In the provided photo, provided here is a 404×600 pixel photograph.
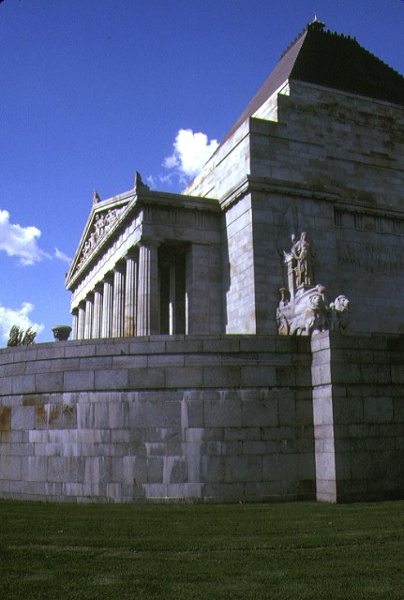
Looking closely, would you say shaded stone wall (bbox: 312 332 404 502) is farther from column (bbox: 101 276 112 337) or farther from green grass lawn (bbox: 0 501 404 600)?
column (bbox: 101 276 112 337)

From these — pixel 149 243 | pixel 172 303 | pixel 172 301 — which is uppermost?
pixel 149 243

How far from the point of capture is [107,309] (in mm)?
38906

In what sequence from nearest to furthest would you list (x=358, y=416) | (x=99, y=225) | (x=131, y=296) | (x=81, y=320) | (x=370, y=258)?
1. (x=358, y=416)
2. (x=370, y=258)
3. (x=131, y=296)
4. (x=99, y=225)
5. (x=81, y=320)

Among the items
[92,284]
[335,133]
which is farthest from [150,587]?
[92,284]

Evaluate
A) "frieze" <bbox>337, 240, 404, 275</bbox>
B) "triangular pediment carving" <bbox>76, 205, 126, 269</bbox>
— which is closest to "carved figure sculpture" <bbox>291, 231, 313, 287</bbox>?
"frieze" <bbox>337, 240, 404, 275</bbox>

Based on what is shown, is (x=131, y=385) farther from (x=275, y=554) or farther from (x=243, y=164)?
(x=243, y=164)

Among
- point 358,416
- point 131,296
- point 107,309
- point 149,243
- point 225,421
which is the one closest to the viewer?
point 358,416

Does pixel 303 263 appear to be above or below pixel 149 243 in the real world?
below

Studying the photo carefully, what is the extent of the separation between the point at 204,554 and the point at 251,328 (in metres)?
18.8

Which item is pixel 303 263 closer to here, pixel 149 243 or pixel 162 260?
pixel 149 243

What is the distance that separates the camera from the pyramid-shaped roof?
1318 inches

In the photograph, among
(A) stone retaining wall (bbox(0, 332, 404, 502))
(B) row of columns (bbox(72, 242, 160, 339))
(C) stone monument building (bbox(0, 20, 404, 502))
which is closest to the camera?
(A) stone retaining wall (bbox(0, 332, 404, 502))

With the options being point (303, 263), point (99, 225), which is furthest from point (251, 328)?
point (99, 225)

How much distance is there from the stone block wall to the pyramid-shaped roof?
21.5 metres
